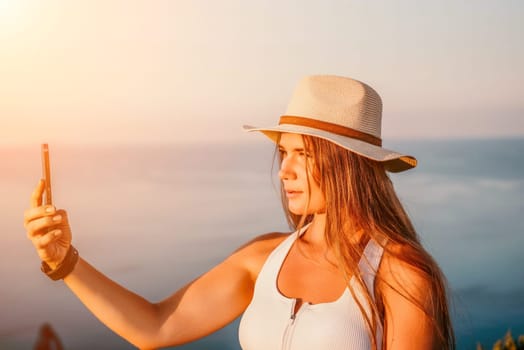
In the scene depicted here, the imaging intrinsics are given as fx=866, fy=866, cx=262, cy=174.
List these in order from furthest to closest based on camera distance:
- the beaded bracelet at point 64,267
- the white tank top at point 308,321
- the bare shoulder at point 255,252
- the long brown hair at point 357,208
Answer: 1. the bare shoulder at point 255,252
2. the beaded bracelet at point 64,267
3. the long brown hair at point 357,208
4. the white tank top at point 308,321

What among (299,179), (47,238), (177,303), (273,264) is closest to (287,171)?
(299,179)

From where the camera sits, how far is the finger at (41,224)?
7.64 ft

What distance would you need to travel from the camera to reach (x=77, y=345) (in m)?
8.65

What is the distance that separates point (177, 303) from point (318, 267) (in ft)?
1.59

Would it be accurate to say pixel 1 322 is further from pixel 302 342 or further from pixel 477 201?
pixel 477 201

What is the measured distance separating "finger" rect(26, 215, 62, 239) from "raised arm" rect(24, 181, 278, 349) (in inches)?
8.9

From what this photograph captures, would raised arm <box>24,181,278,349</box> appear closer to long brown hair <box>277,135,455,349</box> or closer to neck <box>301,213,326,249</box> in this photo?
neck <box>301,213,326,249</box>

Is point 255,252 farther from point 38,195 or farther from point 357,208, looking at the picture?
point 38,195

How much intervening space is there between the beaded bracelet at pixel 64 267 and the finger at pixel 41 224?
15 cm

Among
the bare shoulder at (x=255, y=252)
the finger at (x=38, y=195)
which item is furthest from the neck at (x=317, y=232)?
the finger at (x=38, y=195)

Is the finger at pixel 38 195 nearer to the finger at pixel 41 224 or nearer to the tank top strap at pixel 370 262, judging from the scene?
the finger at pixel 41 224

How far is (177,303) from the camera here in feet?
8.88

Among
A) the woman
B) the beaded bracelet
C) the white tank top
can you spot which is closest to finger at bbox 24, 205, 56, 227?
the woman

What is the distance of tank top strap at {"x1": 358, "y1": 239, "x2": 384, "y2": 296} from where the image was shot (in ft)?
7.73
